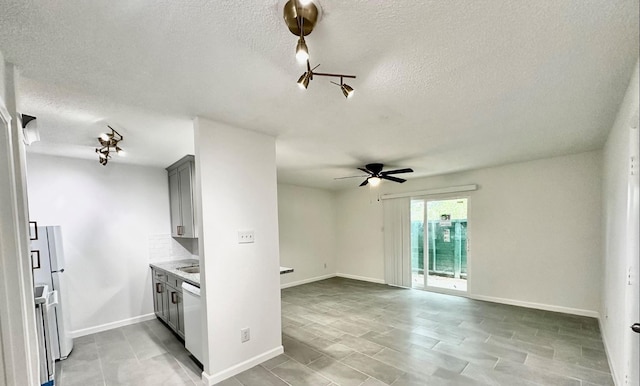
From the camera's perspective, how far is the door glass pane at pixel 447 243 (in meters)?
5.15

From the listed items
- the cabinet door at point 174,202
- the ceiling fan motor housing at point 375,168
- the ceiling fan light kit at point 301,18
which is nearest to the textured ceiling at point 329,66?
the ceiling fan light kit at point 301,18

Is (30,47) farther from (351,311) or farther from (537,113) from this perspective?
(351,311)

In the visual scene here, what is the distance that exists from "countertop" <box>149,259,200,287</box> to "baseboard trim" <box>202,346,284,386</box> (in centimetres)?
86

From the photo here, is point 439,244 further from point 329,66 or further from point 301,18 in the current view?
point 301,18

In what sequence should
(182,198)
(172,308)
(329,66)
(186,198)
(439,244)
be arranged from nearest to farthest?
(329,66) < (172,308) < (186,198) < (182,198) < (439,244)

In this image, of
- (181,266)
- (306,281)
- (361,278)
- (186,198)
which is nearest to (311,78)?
(186,198)

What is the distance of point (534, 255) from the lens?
428 centimetres

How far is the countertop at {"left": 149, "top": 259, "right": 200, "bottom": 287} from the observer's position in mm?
2898

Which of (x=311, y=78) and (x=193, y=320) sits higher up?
(x=311, y=78)

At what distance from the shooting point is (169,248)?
171 inches

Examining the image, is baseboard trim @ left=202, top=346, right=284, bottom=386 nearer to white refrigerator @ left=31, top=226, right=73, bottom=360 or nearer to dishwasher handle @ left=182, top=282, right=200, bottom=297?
dishwasher handle @ left=182, top=282, right=200, bottom=297

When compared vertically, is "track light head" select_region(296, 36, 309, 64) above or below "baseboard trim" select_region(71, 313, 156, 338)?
above

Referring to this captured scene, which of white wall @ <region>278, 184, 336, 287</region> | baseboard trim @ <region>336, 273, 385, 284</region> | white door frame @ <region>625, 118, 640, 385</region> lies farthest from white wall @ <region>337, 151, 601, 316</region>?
white wall @ <region>278, 184, 336, 287</region>

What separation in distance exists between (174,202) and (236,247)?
2213mm
